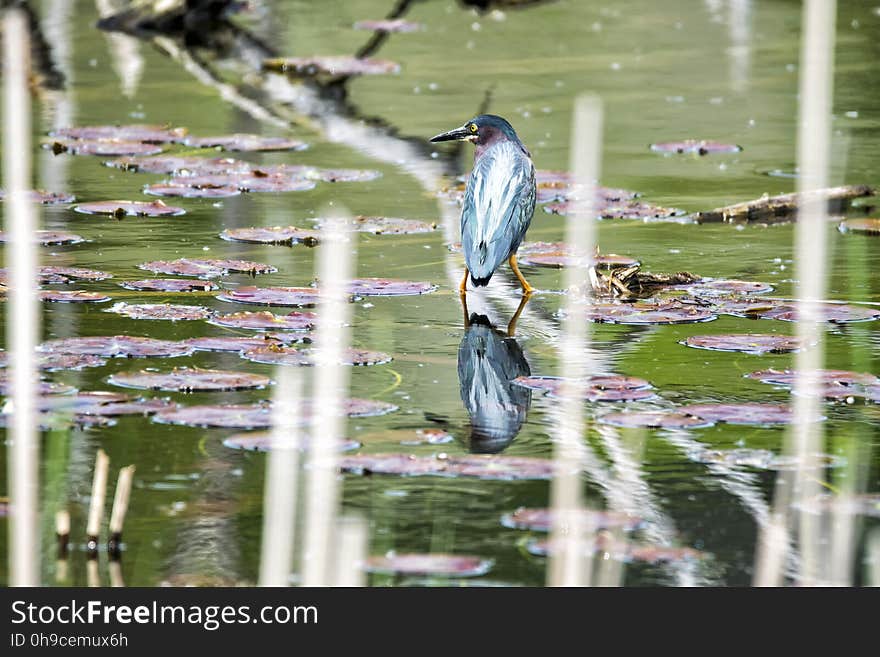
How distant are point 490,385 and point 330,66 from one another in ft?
28.4

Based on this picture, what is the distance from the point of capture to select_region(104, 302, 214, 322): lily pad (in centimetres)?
654

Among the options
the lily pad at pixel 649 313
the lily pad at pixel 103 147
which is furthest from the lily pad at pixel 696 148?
the lily pad at pixel 649 313

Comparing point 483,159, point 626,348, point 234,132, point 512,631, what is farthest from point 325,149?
point 512,631

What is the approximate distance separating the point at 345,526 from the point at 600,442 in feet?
3.34

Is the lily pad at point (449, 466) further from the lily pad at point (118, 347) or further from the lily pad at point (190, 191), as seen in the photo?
the lily pad at point (190, 191)

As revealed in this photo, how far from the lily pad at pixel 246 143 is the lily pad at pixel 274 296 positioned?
3.74 meters

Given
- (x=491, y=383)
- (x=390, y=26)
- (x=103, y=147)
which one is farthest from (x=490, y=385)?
(x=390, y=26)

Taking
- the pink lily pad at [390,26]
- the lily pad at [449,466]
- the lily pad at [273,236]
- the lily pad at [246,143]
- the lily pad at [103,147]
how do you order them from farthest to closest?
the pink lily pad at [390,26] < the lily pad at [246,143] < the lily pad at [103,147] < the lily pad at [273,236] < the lily pad at [449,466]

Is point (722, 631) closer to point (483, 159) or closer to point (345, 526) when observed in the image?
point (345, 526)

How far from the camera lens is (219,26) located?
16.7 metres

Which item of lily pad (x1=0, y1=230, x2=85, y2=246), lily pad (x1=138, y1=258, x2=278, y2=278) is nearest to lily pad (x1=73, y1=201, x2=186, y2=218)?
lily pad (x1=0, y1=230, x2=85, y2=246)

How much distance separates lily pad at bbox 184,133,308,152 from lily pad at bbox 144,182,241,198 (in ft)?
4.29

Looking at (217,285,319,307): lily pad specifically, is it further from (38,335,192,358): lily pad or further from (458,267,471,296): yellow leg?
(38,335,192,358): lily pad

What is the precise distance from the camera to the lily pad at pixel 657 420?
5.21 m
